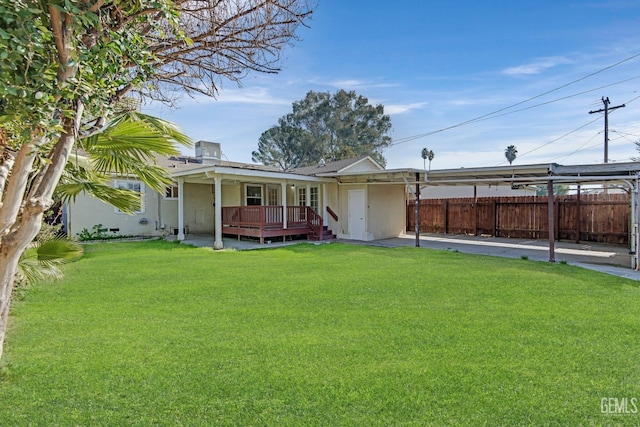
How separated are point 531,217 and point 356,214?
720 centimetres

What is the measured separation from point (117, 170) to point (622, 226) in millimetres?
15454

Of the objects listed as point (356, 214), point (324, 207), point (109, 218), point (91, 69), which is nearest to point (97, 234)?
point (109, 218)

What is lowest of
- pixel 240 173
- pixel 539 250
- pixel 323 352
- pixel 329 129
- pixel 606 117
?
pixel 323 352

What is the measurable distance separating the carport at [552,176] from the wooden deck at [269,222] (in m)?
4.93

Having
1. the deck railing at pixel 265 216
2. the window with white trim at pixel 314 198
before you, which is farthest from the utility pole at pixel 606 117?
the deck railing at pixel 265 216

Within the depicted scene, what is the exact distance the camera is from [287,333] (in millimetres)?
3975

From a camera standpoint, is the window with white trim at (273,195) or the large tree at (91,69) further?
the window with white trim at (273,195)

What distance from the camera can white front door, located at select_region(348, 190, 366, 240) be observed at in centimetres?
1438

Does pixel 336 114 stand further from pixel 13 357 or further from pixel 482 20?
pixel 13 357

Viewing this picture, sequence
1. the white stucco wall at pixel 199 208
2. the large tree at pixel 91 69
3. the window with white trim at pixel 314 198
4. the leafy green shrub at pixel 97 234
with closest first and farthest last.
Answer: the large tree at pixel 91 69 < the leafy green shrub at pixel 97 234 < the window with white trim at pixel 314 198 < the white stucco wall at pixel 199 208

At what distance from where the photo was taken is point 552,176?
9.20 m

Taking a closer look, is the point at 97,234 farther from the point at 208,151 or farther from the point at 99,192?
the point at 99,192

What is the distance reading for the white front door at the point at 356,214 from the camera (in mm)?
14375

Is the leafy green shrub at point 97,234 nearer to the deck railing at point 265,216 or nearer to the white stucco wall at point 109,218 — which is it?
the white stucco wall at point 109,218
